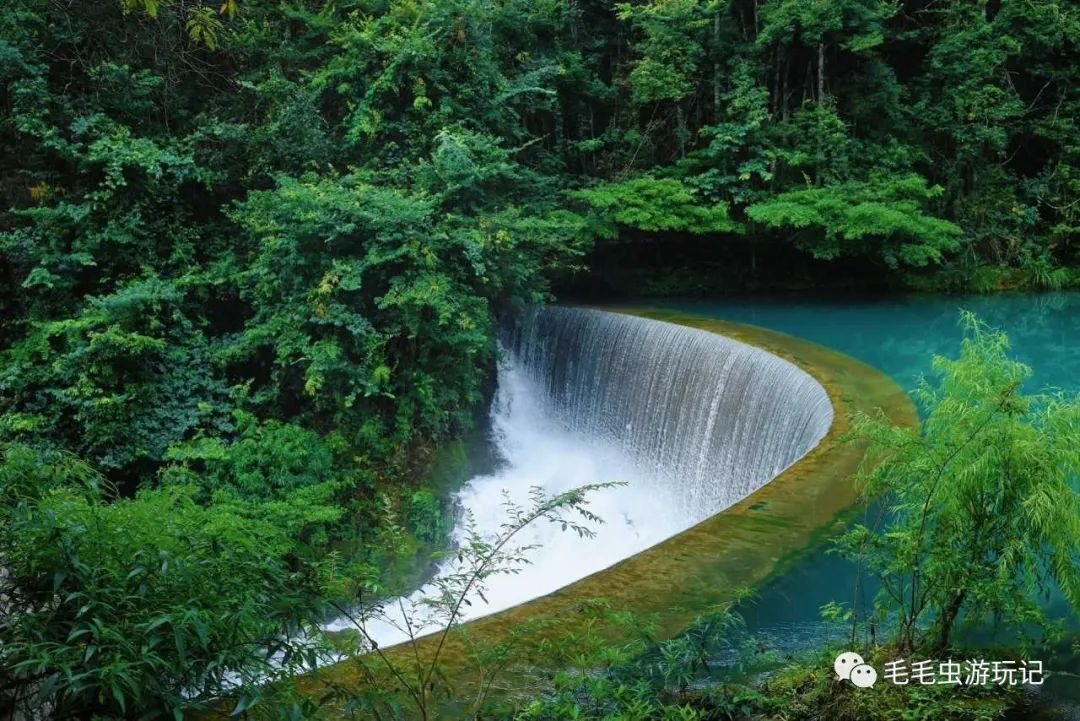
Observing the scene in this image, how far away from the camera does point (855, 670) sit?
3012 millimetres

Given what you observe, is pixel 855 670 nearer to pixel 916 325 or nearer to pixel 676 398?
pixel 676 398

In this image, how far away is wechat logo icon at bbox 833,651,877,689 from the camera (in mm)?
2971

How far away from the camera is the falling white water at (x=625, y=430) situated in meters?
8.05

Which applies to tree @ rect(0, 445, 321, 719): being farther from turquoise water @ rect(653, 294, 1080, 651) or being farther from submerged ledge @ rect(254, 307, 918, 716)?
turquoise water @ rect(653, 294, 1080, 651)

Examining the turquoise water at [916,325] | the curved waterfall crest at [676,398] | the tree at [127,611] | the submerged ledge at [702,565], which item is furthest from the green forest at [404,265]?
the curved waterfall crest at [676,398]

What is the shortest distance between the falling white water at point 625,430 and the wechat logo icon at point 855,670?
13.8 feet

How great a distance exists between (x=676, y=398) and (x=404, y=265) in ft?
11.3

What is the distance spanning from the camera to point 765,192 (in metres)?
13.5

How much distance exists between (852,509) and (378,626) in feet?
13.8

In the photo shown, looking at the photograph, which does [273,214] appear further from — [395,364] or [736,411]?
[736,411]

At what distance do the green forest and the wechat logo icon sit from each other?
8cm

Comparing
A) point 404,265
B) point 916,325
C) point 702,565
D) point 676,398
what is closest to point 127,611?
point 702,565

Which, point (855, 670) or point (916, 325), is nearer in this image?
point (855, 670)

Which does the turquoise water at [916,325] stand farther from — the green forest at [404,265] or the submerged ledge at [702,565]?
the submerged ledge at [702,565]
